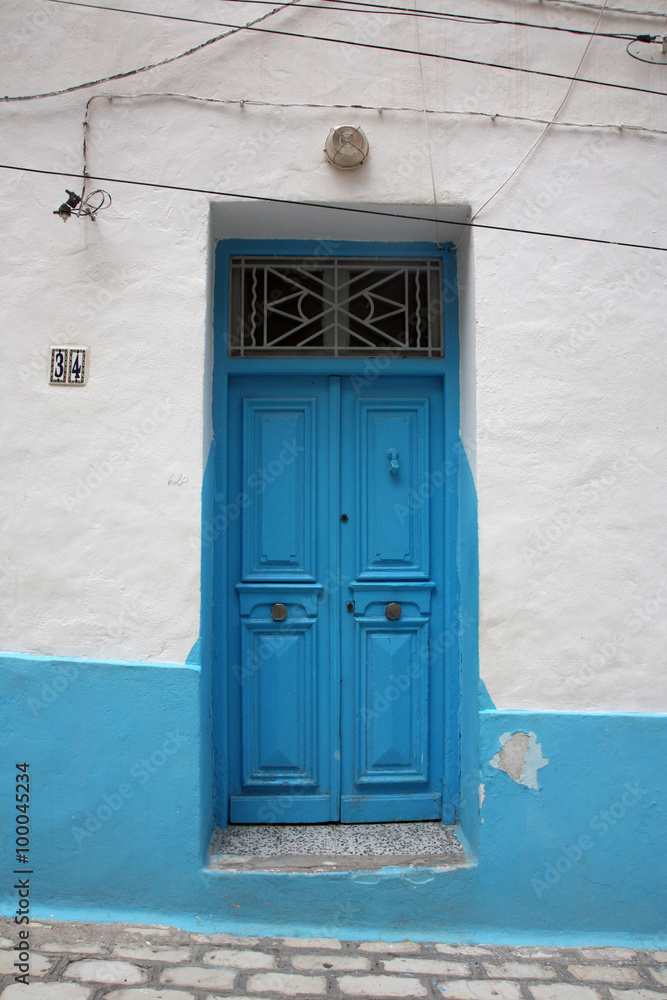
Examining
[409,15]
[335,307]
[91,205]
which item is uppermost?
[409,15]

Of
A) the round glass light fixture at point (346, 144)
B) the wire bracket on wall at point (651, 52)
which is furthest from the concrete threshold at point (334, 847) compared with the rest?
the wire bracket on wall at point (651, 52)

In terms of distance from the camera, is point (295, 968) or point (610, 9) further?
point (610, 9)

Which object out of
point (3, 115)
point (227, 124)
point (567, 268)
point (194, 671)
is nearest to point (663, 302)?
point (567, 268)

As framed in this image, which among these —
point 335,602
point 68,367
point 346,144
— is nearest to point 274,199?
point 346,144

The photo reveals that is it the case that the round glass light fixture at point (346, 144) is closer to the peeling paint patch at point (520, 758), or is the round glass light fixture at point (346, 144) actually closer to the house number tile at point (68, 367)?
the house number tile at point (68, 367)

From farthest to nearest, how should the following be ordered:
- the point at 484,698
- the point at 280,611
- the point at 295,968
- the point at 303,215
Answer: the point at 280,611 → the point at 303,215 → the point at 484,698 → the point at 295,968

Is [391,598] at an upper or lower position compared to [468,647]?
upper

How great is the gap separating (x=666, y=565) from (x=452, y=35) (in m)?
2.77

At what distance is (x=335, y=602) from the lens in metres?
3.60

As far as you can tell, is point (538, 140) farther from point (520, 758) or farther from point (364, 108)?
point (520, 758)

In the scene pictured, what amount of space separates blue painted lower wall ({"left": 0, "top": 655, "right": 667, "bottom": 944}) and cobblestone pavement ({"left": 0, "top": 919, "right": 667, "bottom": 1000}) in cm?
8

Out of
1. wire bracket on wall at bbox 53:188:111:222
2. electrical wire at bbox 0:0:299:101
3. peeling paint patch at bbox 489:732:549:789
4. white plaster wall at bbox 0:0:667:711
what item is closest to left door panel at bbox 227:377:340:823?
white plaster wall at bbox 0:0:667:711

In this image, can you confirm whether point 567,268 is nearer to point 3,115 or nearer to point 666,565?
point 666,565

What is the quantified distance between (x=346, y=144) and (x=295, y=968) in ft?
11.9
